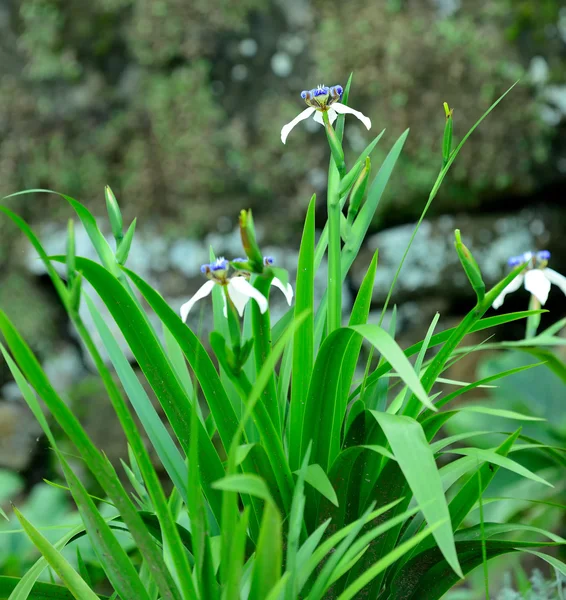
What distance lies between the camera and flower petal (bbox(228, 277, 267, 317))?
484mm

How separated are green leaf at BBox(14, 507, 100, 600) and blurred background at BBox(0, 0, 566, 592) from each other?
162 cm

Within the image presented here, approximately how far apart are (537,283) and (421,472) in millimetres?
339

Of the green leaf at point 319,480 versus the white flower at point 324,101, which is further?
the white flower at point 324,101

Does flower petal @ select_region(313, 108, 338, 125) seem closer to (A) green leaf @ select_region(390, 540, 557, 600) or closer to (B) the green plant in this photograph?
(B) the green plant

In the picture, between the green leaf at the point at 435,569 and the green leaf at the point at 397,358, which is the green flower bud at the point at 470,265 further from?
the green leaf at the point at 435,569

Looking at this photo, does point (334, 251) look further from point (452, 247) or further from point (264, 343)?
point (452, 247)

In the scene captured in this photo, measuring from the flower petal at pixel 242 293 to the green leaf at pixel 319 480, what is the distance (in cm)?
14

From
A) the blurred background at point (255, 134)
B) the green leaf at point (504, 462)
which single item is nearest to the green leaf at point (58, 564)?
the green leaf at point (504, 462)

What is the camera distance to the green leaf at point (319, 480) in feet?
1.63

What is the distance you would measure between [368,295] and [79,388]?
1.82m

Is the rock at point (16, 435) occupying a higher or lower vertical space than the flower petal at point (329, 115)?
lower

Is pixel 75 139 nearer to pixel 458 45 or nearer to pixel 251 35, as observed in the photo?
pixel 251 35

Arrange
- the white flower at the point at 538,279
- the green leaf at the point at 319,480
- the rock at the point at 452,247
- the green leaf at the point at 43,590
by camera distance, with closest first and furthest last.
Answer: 1. the green leaf at the point at 319,480
2. the green leaf at the point at 43,590
3. the white flower at the point at 538,279
4. the rock at the point at 452,247

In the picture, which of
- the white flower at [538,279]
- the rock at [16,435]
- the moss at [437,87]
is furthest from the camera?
the rock at [16,435]
